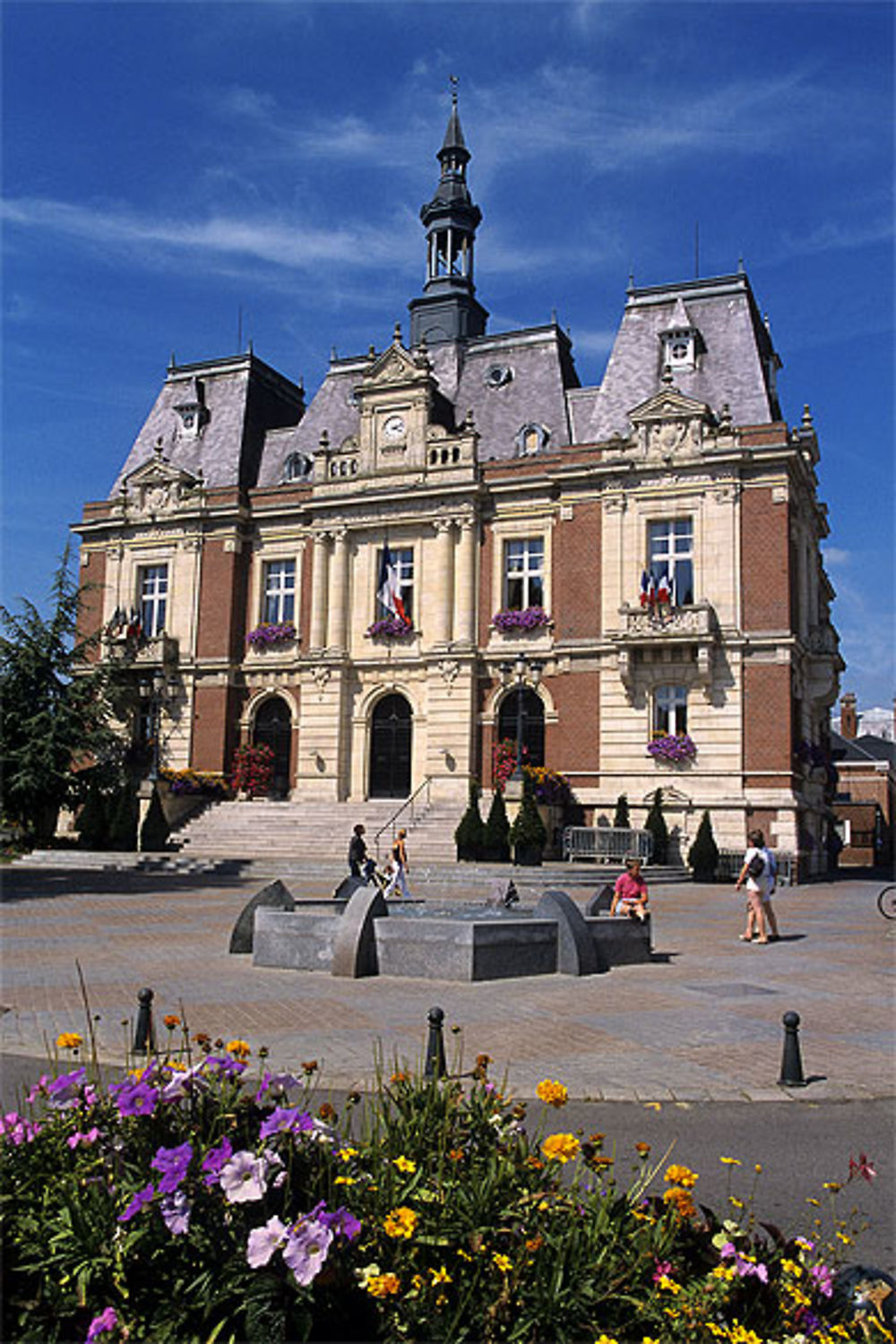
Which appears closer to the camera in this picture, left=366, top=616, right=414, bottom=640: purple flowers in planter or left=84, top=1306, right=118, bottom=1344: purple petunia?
left=84, top=1306, right=118, bottom=1344: purple petunia

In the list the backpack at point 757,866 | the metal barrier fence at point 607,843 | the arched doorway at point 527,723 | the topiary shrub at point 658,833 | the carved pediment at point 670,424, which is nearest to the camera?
the backpack at point 757,866

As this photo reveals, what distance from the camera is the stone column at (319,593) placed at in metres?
39.9

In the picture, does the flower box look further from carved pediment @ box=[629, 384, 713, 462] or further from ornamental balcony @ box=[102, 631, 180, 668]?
ornamental balcony @ box=[102, 631, 180, 668]

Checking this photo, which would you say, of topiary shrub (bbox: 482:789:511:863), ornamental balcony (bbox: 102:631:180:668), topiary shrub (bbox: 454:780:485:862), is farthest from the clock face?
topiary shrub (bbox: 482:789:511:863)

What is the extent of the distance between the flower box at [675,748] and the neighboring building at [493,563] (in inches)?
4.5

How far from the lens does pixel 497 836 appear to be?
101 feet

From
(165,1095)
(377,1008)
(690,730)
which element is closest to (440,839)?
(690,730)

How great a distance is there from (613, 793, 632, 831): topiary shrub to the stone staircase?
16.5 feet

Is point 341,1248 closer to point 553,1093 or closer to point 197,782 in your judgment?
point 553,1093

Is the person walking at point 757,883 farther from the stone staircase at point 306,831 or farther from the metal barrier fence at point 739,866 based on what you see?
the stone staircase at point 306,831

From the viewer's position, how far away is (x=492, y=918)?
1473 centimetres

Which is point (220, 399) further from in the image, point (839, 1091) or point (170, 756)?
point (839, 1091)

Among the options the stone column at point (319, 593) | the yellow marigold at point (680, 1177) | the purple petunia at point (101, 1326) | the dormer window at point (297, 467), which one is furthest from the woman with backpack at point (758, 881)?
the dormer window at point (297, 467)

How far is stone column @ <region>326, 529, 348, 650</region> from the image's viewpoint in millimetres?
39688
